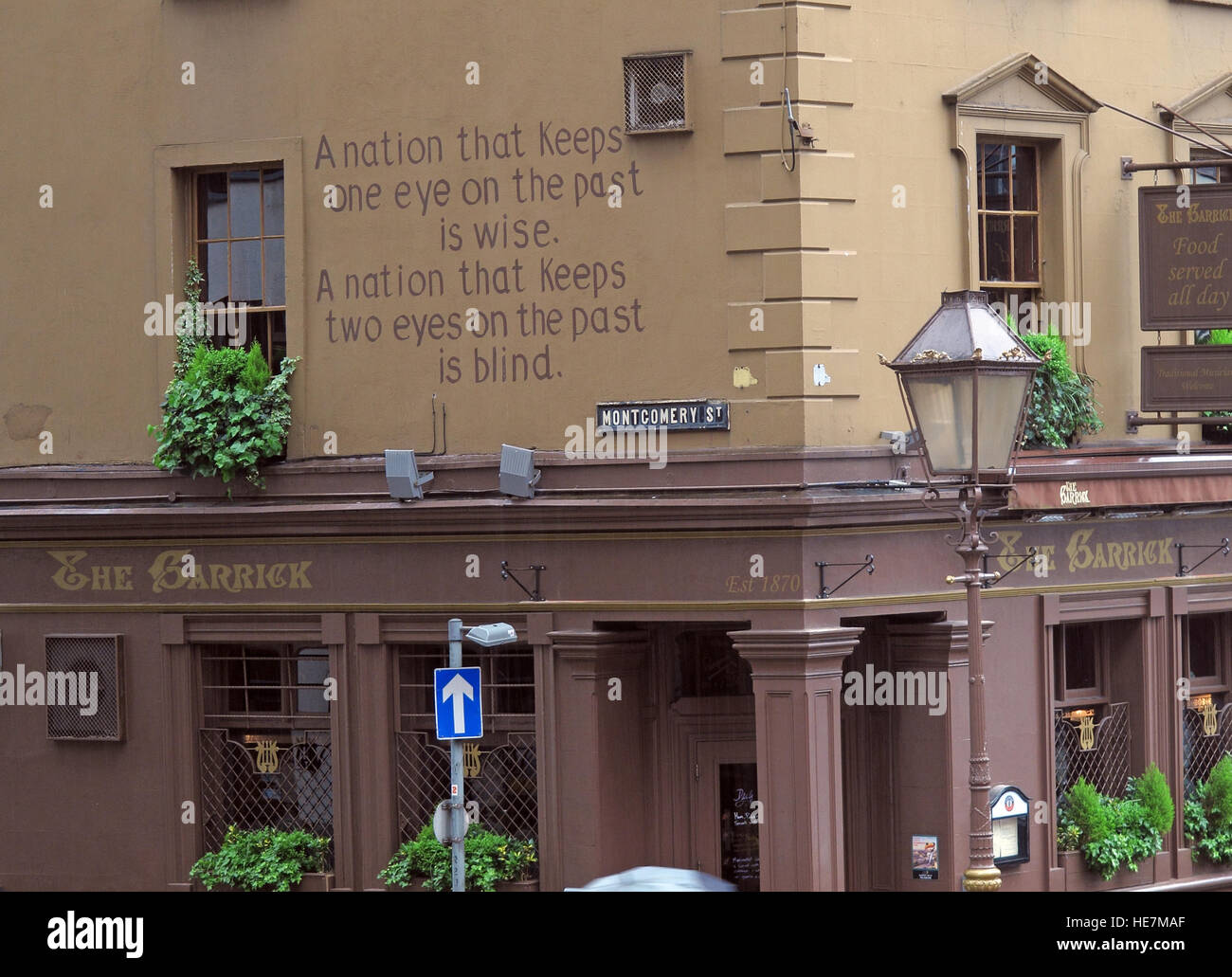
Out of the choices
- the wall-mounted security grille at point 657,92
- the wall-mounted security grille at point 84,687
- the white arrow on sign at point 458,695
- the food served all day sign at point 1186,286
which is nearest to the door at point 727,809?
the white arrow on sign at point 458,695

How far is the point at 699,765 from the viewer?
1677 cm

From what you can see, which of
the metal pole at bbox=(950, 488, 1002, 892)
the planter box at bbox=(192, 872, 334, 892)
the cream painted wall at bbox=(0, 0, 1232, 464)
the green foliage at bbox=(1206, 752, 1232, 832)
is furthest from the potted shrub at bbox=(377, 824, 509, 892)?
the green foliage at bbox=(1206, 752, 1232, 832)

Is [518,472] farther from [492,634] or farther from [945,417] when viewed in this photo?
[945,417]

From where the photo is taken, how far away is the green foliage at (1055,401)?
670 inches

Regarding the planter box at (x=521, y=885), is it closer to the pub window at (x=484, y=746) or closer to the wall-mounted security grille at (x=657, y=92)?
the pub window at (x=484, y=746)

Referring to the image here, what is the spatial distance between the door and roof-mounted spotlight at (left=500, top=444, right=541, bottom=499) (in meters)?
2.71

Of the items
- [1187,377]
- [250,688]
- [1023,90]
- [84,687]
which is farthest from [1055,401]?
[84,687]

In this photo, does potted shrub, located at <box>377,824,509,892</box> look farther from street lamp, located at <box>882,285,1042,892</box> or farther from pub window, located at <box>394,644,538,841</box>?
street lamp, located at <box>882,285,1042,892</box>

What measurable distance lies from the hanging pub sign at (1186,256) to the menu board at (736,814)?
556 cm

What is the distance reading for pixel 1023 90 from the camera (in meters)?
17.1

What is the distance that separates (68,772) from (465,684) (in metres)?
5.32

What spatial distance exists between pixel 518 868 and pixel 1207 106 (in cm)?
983
